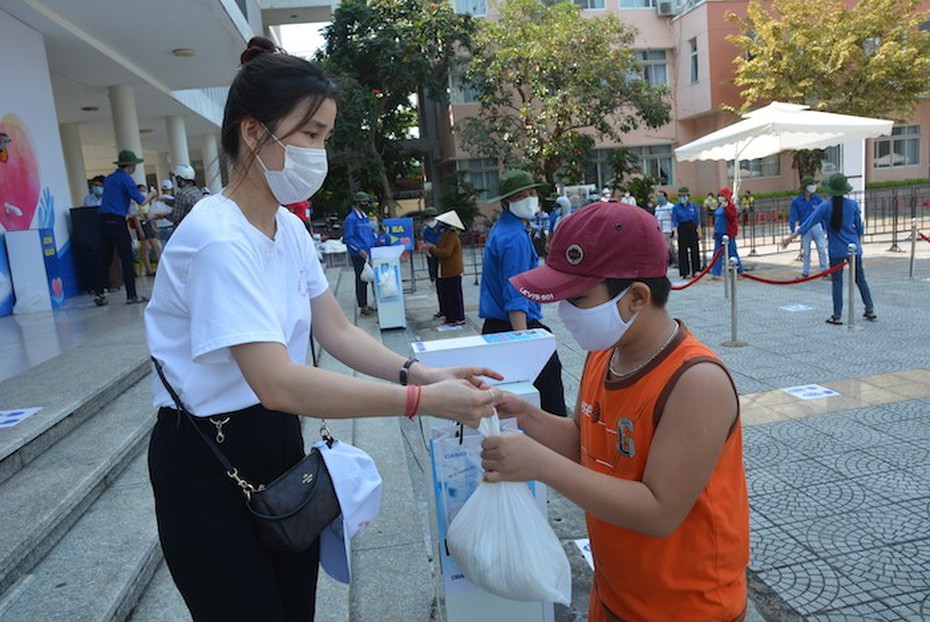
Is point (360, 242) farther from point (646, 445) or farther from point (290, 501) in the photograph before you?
point (646, 445)

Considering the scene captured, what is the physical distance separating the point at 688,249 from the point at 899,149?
22907mm

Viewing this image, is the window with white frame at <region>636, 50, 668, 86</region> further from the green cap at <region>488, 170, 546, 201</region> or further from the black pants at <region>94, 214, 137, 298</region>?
the green cap at <region>488, 170, 546, 201</region>

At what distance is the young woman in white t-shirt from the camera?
1.53 metres

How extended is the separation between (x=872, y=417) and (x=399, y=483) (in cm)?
360

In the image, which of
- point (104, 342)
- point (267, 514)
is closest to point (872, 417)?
point (267, 514)

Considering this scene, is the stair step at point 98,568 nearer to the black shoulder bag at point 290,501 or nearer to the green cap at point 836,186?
the black shoulder bag at point 290,501

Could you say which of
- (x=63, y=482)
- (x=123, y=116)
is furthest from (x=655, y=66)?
(x=63, y=482)

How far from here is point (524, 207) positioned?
15.3 feet

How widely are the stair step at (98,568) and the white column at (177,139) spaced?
614 inches

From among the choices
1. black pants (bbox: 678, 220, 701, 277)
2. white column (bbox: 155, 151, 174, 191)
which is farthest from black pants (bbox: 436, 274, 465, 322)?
white column (bbox: 155, 151, 174, 191)

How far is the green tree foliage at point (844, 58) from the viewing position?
24562 millimetres

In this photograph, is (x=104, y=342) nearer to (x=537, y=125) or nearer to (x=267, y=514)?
(x=267, y=514)

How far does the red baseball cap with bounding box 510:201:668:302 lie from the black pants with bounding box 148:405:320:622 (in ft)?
2.62

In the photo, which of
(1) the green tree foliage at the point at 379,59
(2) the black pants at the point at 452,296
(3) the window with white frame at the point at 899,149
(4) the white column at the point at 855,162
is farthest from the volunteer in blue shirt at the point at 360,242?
(3) the window with white frame at the point at 899,149
